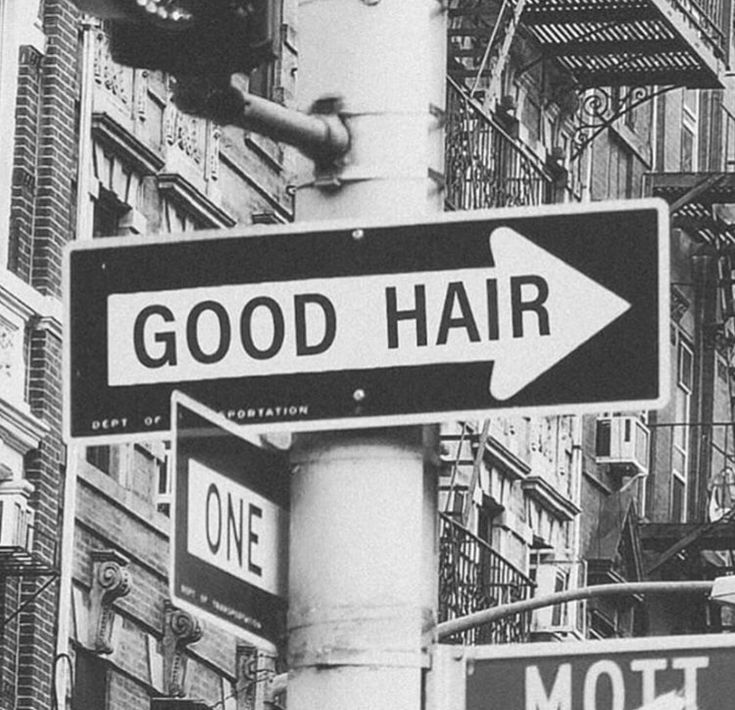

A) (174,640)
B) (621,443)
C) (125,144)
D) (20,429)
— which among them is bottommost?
(174,640)

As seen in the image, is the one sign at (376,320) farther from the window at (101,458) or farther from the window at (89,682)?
the window at (101,458)

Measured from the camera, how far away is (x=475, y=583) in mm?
28375

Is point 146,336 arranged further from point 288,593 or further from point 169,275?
point 288,593

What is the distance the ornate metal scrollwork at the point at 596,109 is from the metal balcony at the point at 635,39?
1.08 meters

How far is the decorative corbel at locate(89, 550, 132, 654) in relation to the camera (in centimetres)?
2241

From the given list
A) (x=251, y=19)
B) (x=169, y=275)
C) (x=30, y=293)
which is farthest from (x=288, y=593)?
(x=30, y=293)

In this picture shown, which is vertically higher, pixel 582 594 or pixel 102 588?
pixel 102 588

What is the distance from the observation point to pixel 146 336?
621 cm

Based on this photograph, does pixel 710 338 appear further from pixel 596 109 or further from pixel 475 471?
pixel 475 471

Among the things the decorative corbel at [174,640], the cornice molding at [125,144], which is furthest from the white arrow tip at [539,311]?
the decorative corbel at [174,640]

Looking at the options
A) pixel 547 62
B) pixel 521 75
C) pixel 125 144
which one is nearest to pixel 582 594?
pixel 125 144

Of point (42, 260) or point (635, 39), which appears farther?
point (635, 39)

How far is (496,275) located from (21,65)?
1590cm

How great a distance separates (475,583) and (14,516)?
356 inches
